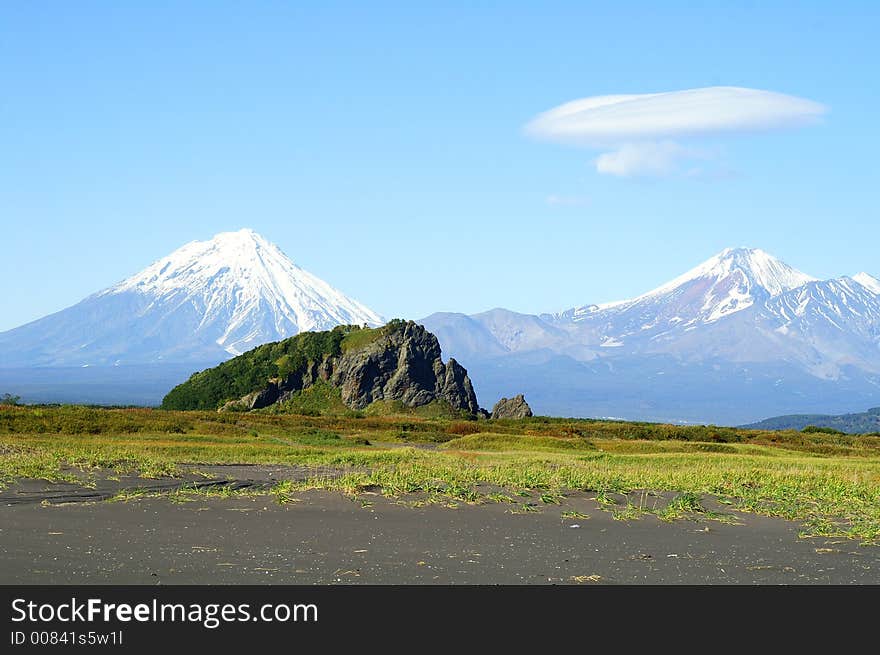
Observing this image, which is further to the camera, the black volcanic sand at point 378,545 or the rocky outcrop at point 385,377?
the rocky outcrop at point 385,377

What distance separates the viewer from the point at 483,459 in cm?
4541

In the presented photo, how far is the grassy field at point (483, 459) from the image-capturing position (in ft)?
87.8

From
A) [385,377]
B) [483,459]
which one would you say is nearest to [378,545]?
[483,459]

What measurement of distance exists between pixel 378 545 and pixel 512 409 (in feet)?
267

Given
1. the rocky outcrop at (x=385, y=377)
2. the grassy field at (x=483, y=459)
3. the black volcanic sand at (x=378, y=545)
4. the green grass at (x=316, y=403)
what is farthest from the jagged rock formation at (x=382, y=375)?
the black volcanic sand at (x=378, y=545)

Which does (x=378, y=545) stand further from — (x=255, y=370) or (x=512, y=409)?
(x=255, y=370)

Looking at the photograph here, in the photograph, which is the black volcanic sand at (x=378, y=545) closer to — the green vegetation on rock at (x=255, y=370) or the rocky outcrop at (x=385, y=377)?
the rocky outcrop at (x=385, y=377)

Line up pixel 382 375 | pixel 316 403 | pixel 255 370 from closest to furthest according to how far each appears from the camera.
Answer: pixel 316 403, pixel 382 375, pixel 255 370

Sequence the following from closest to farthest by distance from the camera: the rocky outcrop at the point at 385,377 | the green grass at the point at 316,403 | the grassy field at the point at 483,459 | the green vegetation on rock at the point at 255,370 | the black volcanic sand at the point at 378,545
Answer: the black volcanic sand at the point at 378,545, the grassy field at the point at 483,459, the green grass at the point at 316,403, the rocky outcrop at the point at 385,377, the green vegetation on rock at the point at 255,370
